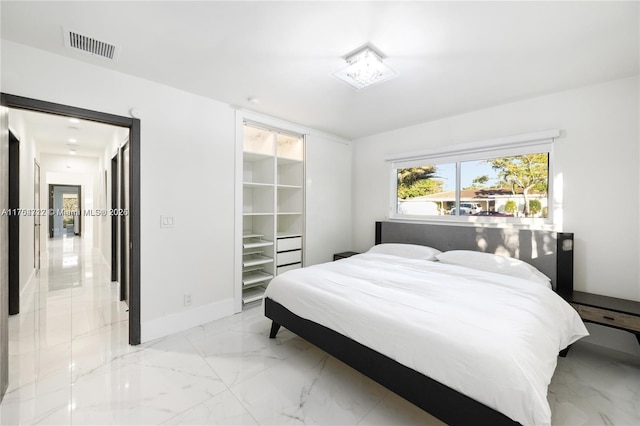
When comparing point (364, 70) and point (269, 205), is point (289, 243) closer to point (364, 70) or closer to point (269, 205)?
point (269, 205)

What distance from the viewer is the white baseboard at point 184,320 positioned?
2533mm

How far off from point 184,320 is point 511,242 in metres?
3.54

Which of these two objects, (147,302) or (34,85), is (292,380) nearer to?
(147,302)

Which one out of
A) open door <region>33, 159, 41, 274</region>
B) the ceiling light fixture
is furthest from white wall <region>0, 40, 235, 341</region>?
open door <region>33, 159, 41, 274</region>

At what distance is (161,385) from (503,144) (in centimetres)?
392

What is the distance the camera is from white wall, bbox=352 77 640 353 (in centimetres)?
235

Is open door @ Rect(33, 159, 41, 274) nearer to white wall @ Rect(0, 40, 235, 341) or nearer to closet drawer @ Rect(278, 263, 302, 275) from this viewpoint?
white wall @ Rect(0, 40, 235, 341)

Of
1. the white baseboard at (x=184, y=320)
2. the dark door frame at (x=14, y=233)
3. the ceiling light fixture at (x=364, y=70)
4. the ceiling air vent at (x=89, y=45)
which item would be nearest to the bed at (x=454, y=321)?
the white baseboard at (x=184, y=320)

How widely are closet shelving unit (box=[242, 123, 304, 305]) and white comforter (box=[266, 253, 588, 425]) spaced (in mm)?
1112

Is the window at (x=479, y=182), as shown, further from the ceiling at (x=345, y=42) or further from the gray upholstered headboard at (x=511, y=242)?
the ceiling at (x=345, y=42)

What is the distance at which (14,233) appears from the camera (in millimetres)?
2924

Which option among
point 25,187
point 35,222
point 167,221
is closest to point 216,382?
point 167,221

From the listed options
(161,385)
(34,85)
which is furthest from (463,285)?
(34,85)

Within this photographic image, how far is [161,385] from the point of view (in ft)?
6.27
